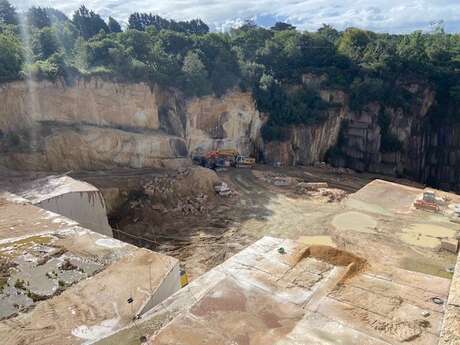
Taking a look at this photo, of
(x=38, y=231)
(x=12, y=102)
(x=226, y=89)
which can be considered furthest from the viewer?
(x=226, y=89)

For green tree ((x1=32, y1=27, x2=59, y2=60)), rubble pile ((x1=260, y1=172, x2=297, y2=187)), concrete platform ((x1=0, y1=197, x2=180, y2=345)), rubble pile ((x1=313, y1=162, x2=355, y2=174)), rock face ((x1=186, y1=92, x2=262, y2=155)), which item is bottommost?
rubble pile ((x1=313, y1=162, x2=355, y2=174))

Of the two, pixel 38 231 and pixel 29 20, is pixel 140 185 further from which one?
pixel 29 20

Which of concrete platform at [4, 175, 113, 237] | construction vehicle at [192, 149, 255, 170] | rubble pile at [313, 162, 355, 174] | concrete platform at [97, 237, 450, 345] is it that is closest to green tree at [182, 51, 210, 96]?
construction vehicle at [192, 149, 255, 170]

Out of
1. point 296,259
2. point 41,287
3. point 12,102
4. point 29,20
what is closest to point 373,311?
point 296,259

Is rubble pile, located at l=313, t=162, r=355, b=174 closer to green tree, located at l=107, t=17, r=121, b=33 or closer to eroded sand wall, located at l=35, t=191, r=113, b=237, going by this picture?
eroded sand wall, located at l=35, t=191, r=113, b=237

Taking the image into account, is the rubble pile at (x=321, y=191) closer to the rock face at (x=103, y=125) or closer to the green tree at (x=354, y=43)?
the rock face at (x=103, y=125)

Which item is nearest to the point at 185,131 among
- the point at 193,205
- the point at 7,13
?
the point at 193,205
